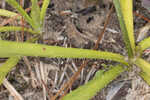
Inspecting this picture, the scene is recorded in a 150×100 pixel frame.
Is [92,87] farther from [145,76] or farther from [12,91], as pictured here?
[12,91]

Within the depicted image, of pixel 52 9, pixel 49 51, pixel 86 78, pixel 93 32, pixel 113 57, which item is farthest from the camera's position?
pixel 52 9

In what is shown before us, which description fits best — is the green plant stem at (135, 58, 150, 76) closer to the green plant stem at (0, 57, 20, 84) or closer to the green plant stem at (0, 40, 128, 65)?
the green plant stem at (0, 40, 128, 65)

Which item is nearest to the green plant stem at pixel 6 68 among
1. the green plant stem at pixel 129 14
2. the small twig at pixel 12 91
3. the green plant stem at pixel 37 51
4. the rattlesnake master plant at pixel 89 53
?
the rattlesnake master plant at pixel 89 53

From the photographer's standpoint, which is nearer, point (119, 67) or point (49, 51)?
point (49, 51)

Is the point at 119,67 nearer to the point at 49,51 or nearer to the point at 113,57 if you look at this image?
the point at 113,57

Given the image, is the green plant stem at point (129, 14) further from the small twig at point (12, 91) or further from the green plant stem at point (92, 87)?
the small twig at point (12, 91)

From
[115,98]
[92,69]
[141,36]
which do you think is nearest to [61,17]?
[92,69]

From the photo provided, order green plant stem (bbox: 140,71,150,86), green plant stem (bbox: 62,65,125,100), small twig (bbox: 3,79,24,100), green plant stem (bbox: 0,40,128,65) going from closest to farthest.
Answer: green plant stem (bbox: 0,40,128,65), green plant stem (bbox: 62,65,125,100), green plant stem (bbox: 140,71,150,86), small twig (bbox: 3,79,24,100)

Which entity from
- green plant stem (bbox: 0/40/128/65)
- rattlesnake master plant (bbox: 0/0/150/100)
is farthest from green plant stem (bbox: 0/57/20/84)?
green plant stem (bbox: 0/40/128/65)

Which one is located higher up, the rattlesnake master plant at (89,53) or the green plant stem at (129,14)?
the green plant stem at (129,14)
